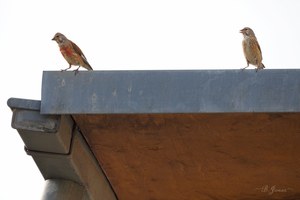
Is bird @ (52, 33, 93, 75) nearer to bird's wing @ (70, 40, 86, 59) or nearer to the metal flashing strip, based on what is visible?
bird's wing @ (70, 40, 86, 59)

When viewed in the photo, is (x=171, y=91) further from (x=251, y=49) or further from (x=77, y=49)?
(x=251, y=49)

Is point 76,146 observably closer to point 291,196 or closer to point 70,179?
point 70,179

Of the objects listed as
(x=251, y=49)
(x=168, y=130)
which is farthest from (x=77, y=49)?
(x=168, y=130)

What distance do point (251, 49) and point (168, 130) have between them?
9.46 feet

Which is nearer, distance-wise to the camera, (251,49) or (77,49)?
(77,49)

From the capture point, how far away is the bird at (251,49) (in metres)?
8.43

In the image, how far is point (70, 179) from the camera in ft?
21.1

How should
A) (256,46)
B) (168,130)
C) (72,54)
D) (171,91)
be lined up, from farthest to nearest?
(256,46) → (72,54) → (168,130) → (171,91)

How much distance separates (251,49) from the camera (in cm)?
854

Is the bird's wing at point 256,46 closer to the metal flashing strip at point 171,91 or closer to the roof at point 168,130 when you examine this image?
the roof at point 168,130

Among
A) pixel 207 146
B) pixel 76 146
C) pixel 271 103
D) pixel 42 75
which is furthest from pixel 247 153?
pixel 42 75

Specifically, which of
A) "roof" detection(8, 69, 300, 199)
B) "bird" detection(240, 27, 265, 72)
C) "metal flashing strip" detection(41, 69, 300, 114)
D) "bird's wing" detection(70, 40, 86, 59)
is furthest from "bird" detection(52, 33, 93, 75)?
"metal flashing strip" detection(41, 69, 300, 114)

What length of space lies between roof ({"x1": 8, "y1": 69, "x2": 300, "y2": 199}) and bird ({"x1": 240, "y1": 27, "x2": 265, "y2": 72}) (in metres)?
1.85

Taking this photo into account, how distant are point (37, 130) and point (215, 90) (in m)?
1.46
